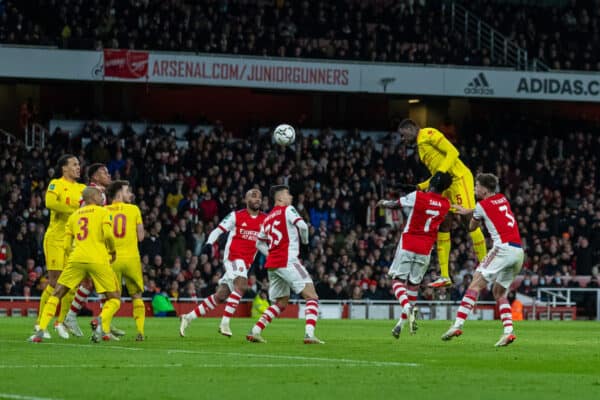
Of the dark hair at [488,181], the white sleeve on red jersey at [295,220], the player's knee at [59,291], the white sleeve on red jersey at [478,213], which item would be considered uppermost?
the dark hair at [488,181]

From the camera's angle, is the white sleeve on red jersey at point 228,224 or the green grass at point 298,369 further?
the white sleeve on red jersey at point 228,224

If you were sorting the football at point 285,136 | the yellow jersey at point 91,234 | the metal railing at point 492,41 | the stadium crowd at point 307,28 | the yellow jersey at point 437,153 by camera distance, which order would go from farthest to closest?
the metal railing at point 492,41, the stadium crowd at point 307,28, the football at point 285,136, the yellow jersey at point 437,153, the yellow jersey at point 91,234

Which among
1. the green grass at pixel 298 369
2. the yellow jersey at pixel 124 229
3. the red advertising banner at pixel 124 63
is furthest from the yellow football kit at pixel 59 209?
the red advertising banner at pixel 124 63

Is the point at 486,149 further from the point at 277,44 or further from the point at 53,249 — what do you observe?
the point at 53,249

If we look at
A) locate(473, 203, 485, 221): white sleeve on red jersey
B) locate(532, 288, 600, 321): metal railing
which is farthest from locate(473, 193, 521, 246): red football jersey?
locate(532, 288, 600, 321): metal railing

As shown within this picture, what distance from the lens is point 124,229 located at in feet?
54.4

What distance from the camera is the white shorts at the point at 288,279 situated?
16453 millimetres

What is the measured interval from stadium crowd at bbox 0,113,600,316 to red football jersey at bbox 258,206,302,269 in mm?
14487

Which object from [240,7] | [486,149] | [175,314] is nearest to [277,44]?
[240,7]

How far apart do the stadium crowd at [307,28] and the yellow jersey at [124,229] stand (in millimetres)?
23034

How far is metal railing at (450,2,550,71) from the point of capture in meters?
44.3

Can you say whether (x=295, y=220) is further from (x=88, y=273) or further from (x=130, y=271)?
(x=88, y=273)

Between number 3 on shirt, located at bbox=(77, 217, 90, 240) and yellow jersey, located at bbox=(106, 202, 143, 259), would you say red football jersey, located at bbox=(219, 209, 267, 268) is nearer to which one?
yellow jersey, located at bbox=(106, 202, 143, 259)

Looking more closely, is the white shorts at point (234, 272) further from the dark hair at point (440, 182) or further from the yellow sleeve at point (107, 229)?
the yellow sleeve at point (107, 229)
